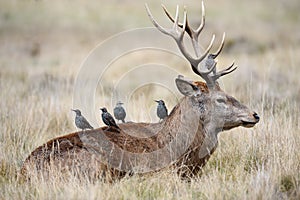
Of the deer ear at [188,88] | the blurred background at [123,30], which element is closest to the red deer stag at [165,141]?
the deer ear at [188,88]

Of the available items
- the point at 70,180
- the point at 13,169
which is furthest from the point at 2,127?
the point at 70,180

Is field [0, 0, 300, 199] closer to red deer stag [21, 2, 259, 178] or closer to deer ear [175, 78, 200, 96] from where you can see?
red deer stag [21, 2, 259, 178]

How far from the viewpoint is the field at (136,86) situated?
5.75m

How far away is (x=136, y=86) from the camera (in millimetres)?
15086

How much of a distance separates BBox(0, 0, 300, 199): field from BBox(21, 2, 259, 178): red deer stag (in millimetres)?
190

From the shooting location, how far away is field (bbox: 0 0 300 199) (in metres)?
5.75

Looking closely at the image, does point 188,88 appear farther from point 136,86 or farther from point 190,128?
point 136,86

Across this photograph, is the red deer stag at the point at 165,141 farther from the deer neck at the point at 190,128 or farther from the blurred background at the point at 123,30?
the blurred background at the point at 123,30

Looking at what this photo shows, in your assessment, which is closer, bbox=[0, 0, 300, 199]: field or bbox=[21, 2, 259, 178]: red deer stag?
bbox=[0, 0, 300, 199]: field

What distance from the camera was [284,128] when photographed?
7359 mm

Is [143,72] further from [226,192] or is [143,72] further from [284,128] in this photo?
[226,192]

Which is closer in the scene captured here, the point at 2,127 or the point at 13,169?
the point at 13,169

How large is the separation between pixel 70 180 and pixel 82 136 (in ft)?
2.41

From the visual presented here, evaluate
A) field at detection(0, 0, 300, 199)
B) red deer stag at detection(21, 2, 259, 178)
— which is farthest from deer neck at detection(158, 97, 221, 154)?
field at detection(0, 0, 300, 199)
